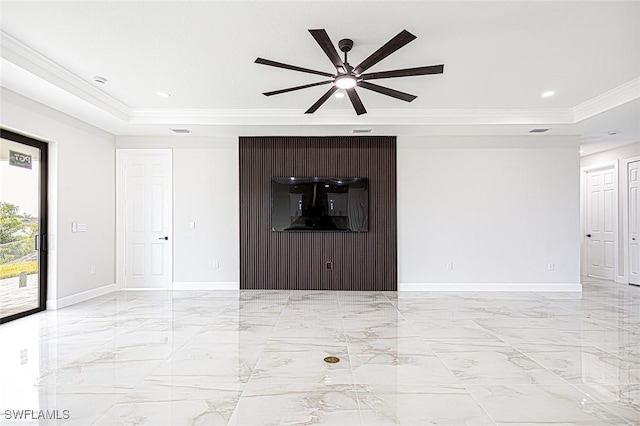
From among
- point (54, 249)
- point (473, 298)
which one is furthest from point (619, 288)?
point (54, 249)

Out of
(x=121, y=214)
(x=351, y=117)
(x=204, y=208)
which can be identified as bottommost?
(x=121, y=214)

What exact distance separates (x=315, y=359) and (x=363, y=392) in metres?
0.67

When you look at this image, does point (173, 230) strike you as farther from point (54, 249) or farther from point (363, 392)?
point (363, 392)

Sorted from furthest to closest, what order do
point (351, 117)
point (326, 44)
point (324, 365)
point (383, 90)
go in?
point (351, 117)
point (383, 90)
point (324, 365)
point (326, 44)

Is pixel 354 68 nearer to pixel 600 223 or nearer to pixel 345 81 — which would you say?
pixel 345 81

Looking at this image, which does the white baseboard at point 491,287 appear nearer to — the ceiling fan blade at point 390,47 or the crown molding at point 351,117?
the crown molding at point 351,117

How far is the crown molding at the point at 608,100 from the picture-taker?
424 cm

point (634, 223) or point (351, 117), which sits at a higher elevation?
point (351, 117)

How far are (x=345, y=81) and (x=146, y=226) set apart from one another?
4591 mm

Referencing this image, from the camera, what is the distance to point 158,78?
13.4ft

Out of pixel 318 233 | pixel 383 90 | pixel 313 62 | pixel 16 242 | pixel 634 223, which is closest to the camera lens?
pixel 383 90

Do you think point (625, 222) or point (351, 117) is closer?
point (351, 117)

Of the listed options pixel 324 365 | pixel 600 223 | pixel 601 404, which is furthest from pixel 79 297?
pixel 600 223

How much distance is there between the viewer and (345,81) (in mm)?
3297
